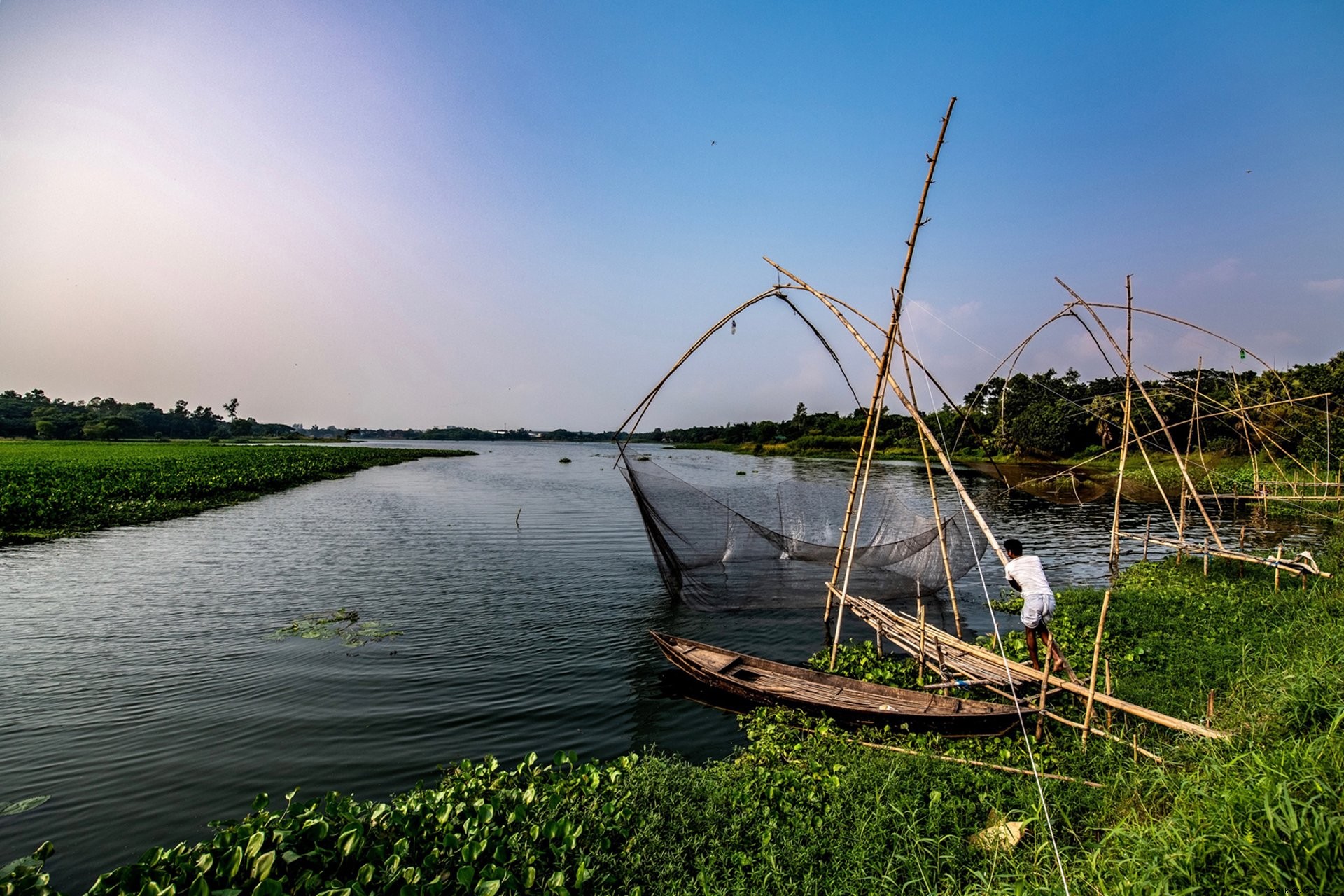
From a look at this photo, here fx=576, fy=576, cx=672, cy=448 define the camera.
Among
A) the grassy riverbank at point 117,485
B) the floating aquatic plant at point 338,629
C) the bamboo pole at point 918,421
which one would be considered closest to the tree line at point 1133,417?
the bamboo pole at point 918,421

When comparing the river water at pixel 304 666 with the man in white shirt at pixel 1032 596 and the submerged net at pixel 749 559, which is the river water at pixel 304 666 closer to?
the submerged net at pixel 749 559

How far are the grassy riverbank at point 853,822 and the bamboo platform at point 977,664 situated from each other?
0.89 feet

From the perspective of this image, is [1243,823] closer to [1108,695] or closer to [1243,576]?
[1108,695]

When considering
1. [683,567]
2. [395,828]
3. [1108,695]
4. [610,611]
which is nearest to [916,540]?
[683,567]

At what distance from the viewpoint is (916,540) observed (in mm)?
9203

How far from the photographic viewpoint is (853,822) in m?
3.94

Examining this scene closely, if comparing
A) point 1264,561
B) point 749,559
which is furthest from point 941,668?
point 1264,561

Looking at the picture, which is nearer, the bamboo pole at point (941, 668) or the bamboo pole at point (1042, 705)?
the bamboo pole at point (1042, 705)

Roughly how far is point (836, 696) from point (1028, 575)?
230 cm

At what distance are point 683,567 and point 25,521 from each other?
18.2m

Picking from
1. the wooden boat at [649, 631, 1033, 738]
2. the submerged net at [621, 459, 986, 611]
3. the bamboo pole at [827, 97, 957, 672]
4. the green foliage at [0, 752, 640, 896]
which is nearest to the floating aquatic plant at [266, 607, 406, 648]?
the submerged net at [621, 459, 986, 611]

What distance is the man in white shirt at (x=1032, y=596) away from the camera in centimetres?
575

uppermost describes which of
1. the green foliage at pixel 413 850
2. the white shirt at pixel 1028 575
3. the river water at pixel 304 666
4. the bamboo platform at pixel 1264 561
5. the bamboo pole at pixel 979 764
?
the white shirt at pixel 1028 575

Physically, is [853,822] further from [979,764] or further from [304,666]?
[304,666]
